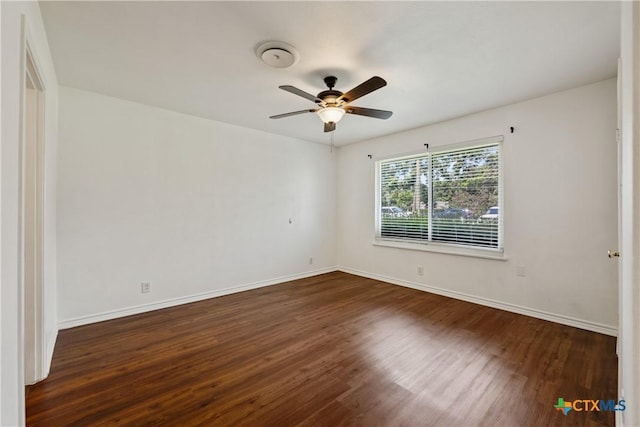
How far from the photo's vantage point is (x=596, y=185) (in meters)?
2.83

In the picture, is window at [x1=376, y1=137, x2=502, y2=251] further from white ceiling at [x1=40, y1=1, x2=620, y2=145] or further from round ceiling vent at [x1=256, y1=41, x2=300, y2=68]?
round ceiling vent at [x1=256, y1=41, x2=300, y2=68]

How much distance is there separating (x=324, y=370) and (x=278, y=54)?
8.32 ft

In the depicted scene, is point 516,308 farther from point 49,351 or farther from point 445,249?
point 49,351

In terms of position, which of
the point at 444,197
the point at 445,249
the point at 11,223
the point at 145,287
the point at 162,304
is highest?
the point at 444,197

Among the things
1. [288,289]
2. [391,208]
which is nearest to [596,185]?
[391,208]

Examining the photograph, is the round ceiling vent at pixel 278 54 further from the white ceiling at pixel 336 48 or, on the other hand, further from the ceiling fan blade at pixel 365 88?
the ceiling fan blade at pixel 365 88

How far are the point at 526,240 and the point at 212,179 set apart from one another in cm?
415

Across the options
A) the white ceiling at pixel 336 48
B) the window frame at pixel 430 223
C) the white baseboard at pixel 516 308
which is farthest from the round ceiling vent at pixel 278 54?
the white baseboard at pixel 516 308

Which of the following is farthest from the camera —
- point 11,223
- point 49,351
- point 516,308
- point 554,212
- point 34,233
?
point 516,308

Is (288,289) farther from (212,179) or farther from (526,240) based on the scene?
(526,240)

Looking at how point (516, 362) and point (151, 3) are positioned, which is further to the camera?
point (516, 362)

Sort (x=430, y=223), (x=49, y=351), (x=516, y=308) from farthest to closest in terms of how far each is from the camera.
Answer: (x=430, y=223) → (x=516, y=308) → (x=49, y=351)

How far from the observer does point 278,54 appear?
7.22 ft

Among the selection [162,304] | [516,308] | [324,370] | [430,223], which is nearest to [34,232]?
[162,304]
